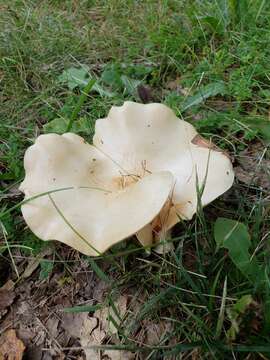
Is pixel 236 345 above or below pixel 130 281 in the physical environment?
above

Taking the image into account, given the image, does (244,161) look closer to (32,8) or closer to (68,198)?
(68,198)

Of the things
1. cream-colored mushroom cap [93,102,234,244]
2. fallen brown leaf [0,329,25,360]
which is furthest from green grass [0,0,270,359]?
fallen brown leaf [0,329,25,360]

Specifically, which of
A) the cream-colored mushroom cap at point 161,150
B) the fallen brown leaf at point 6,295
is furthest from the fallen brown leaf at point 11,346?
the cream-colored mushroom cap at point 161,150

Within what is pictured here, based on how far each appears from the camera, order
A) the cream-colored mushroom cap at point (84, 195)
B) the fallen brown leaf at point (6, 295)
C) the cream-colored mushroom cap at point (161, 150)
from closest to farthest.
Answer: the cream-colored mushroom cap at point (84, 195)
the cream-colored mushroom cap at point (161, 150)
the fallen brown leaf at point (6, 295)

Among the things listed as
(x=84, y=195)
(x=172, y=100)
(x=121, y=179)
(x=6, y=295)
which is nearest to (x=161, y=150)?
(x=121, y=179)

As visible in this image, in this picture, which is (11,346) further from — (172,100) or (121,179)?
(172,100)

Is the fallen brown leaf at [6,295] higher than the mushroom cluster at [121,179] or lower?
lower

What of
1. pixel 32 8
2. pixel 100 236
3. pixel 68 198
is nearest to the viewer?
pixel 100 236

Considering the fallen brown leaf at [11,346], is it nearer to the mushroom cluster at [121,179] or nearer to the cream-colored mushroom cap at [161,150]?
the mushroom cluster at [121,179]

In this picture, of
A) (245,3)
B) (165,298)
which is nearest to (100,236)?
(165,298)
